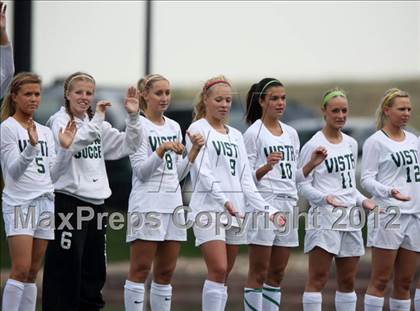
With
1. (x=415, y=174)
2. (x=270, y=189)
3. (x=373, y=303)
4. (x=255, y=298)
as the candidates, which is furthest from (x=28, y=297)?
(x=415, y=174)

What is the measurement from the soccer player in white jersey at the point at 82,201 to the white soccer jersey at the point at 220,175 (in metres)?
0.50

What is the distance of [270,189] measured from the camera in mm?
9922

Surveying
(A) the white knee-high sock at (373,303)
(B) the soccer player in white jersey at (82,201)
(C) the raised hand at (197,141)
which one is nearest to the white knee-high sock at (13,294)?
(B) the soccer player in white jersey at (82,201)

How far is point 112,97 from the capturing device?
1542 centimetres

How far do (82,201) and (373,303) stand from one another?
7.90 feet

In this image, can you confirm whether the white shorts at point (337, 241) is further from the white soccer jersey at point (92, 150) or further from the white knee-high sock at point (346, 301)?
the white soccer jersey at point (92, 150)

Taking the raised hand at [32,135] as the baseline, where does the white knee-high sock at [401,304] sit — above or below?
below

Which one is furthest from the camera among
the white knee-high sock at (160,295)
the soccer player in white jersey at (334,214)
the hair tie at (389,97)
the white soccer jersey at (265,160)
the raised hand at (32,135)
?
the hair tie at (389,97)

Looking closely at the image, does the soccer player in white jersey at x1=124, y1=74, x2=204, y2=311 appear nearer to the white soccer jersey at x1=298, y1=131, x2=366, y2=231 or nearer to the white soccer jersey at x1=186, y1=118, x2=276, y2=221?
the white soccer jersey at x1=186, y1=118, x2=276, y2=221

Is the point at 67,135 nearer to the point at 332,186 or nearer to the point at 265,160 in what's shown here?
the point at 265,160

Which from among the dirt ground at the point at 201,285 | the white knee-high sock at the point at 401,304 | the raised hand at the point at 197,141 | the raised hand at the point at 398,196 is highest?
the raised hand at the point at 197,141

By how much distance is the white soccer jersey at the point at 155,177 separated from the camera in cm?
940

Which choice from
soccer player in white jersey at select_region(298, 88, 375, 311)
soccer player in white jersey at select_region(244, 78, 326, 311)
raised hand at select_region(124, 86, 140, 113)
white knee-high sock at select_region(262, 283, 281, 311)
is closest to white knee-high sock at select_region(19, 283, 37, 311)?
raised hand at select_region(124, 86, 140, 113)

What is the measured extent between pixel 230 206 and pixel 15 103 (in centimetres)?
170
